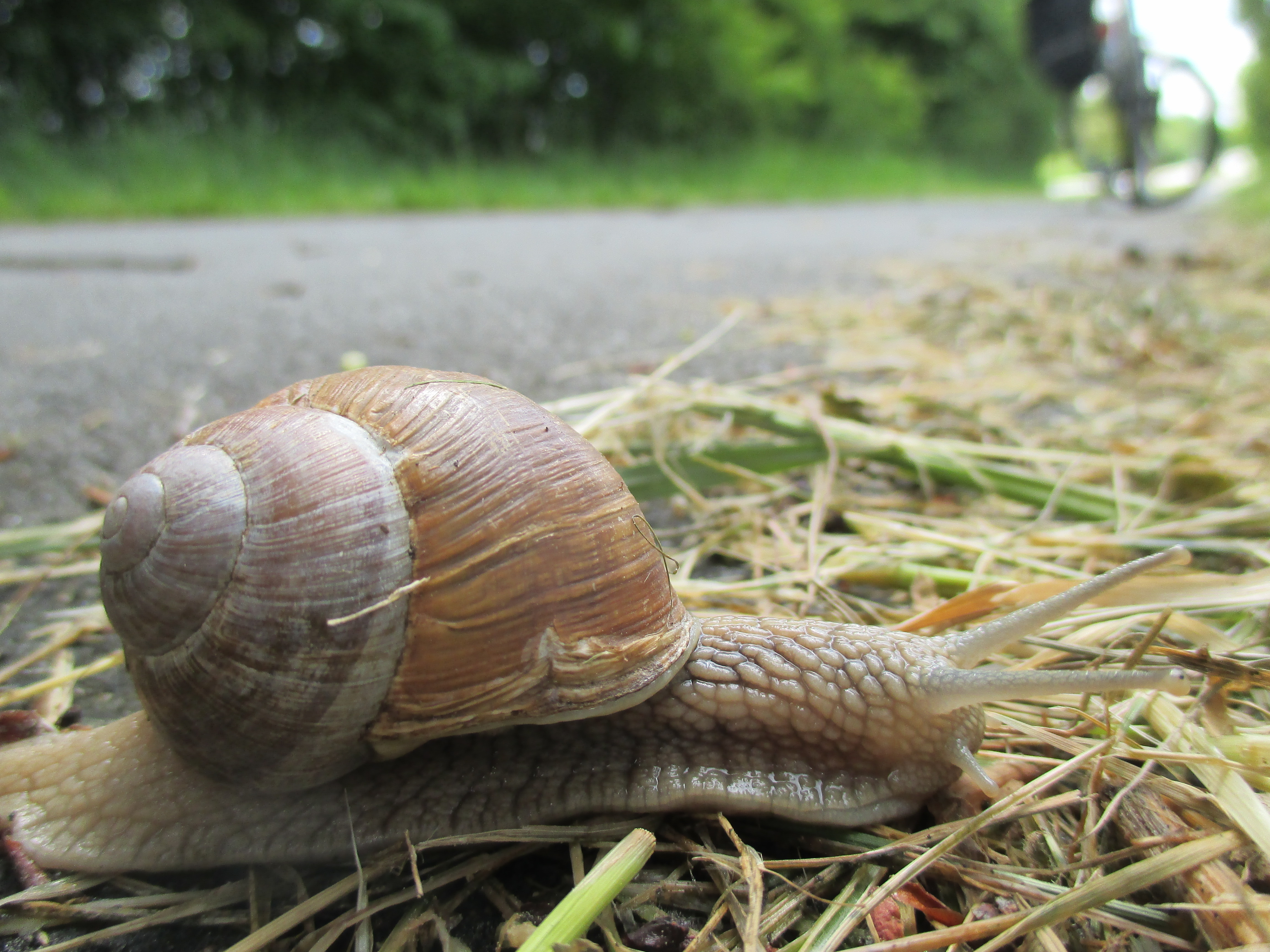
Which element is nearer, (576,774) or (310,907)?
(310,907)

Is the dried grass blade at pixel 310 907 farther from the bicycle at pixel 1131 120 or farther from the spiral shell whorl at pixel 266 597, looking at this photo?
the bicycle at pixel 1131 120

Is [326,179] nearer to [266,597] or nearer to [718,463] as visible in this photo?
[718,463]

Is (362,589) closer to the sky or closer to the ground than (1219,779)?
closer to the sky

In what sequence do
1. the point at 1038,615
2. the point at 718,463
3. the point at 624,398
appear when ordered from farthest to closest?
the point at 624,398
the point at 718,463
the point at 1038,615

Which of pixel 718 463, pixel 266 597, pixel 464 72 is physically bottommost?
pixel 718 463

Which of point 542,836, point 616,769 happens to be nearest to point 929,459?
point 616,769

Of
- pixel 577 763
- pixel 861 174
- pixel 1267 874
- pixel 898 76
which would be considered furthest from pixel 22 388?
pixel 898 76
